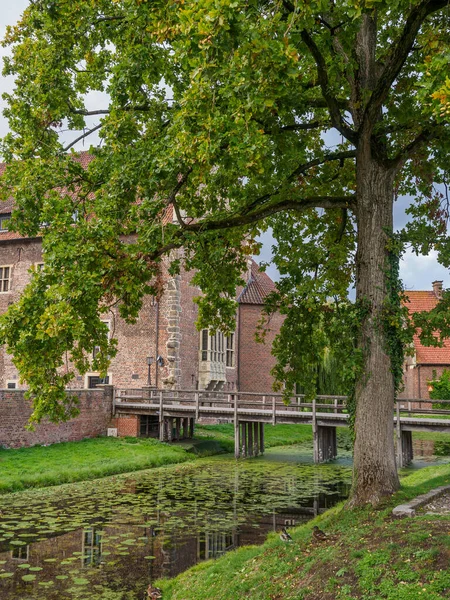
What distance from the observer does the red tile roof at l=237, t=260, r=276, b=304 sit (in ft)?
119

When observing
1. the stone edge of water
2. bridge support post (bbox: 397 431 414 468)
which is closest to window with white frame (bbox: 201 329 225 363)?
bridge support post (bbox: 397 431 414 468)

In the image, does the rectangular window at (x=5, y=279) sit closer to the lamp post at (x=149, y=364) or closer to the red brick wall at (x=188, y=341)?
the lamp post at (x=149, y=364)

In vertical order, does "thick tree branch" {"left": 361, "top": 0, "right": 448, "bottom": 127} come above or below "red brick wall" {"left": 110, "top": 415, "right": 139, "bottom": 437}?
above

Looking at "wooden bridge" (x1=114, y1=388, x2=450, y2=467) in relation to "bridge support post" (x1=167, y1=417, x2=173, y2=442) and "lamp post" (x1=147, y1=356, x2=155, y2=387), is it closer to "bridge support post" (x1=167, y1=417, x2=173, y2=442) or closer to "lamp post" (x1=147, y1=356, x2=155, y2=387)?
"bridge support post" (x1=167, y1=417, x2=173, y2=442)

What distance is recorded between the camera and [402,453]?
904 inches

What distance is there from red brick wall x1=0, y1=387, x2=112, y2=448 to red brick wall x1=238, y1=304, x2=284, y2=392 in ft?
34.3

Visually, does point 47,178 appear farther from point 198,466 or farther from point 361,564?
point 198,466

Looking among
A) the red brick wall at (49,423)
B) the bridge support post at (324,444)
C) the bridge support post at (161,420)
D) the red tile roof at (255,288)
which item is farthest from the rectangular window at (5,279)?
the bridge support post at (324,444)

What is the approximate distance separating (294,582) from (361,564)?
833 millimetres

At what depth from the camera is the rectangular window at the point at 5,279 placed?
3281 centimetres

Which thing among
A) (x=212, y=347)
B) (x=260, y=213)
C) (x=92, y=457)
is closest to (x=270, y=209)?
(x=260, y=213)

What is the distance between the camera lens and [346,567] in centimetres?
737

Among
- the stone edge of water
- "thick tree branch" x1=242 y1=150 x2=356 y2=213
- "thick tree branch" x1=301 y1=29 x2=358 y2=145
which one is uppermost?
"thick tree branch" x1=301 y1=29 x2=358 y2=145

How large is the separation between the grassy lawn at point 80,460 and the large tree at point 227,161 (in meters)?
7.66
